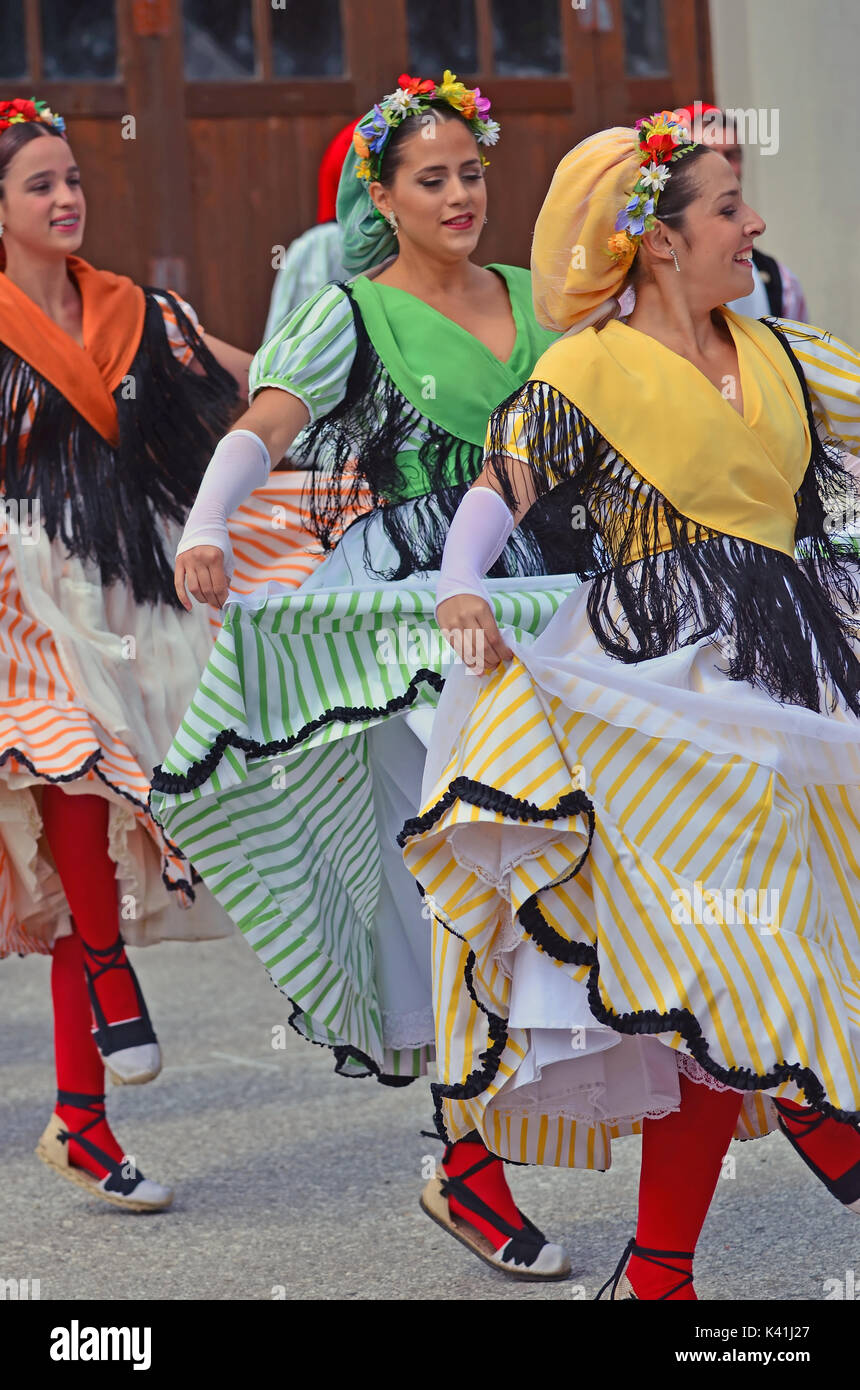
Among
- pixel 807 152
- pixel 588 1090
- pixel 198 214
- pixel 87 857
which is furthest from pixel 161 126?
pixel 588 1090

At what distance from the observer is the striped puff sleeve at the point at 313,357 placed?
316 cm

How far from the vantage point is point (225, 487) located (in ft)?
9.96

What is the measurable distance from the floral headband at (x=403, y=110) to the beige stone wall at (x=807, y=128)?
10.1 feet

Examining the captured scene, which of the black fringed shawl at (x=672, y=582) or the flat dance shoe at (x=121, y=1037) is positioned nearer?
the black fringed shawl at (x=672, y=582)

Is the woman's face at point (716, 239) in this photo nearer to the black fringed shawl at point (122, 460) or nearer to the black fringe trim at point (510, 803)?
the black fringe trim at point (510, 803)

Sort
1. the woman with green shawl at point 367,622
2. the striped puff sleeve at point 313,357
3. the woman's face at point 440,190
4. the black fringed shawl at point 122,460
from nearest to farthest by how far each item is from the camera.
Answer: the woman with green shawl at point 367,622 < the striped puff sleeve at point 313,357 < the woman's face at point 440,190 < the black fringed shawl at point 122,460

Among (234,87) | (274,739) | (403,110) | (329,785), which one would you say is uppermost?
(234,87)

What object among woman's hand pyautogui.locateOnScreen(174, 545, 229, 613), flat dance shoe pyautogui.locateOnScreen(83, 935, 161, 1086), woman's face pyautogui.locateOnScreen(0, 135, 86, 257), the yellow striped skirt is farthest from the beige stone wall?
the yellow striped skirt

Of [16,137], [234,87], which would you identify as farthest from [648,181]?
[234,87]

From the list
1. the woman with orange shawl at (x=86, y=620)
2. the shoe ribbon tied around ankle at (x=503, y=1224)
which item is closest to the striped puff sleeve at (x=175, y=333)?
the woman with orange shawl at (x=86, y=620)

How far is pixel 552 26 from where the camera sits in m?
6.81

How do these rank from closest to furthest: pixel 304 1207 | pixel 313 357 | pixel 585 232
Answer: pixel 585 232, pixel 313 357, pixel 304 1207

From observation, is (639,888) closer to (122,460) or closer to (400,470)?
(400,470)

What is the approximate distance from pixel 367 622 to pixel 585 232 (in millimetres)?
666
